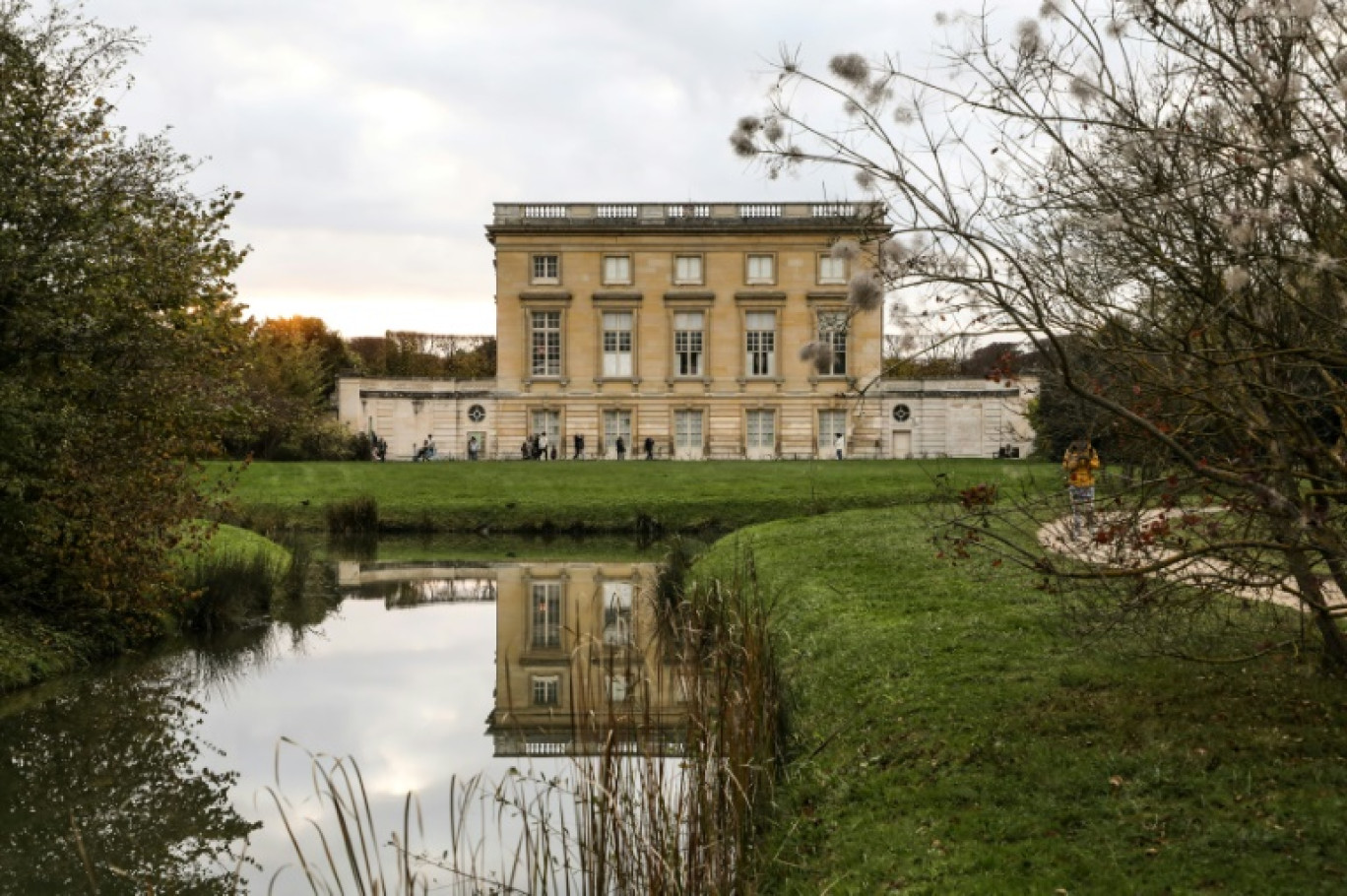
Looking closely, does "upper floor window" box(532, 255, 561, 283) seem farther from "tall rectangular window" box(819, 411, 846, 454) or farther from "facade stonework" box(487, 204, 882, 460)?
"tall rectangular window" box(819, 411, 846, 454)

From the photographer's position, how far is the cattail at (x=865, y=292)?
433 centimetres

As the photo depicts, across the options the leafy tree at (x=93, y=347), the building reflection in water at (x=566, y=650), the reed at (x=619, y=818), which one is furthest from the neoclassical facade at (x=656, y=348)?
the reed at (x=619, y=818)

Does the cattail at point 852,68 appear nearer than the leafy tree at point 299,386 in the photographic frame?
Yes

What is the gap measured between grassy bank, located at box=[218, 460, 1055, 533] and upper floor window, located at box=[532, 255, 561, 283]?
1480cm

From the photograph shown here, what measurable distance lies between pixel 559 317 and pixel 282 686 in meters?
37.9

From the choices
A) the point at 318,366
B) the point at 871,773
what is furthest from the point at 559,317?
the point at 871,773

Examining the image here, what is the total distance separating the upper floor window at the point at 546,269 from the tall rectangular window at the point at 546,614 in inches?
Result: 1241

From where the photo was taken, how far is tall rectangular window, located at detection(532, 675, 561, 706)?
9.05m

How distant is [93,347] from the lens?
392 inches

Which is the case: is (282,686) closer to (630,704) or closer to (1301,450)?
(630,704)

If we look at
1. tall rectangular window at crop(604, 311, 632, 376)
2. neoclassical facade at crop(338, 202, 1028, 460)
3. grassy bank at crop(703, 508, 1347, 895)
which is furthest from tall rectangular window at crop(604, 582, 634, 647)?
tall rectangular window at crop(604, 311, 632, 376)

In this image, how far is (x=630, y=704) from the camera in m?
5.17

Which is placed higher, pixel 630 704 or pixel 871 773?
pixel 630 704

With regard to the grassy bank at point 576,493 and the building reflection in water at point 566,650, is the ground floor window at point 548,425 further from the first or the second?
the building reflection in water at point 566,650
